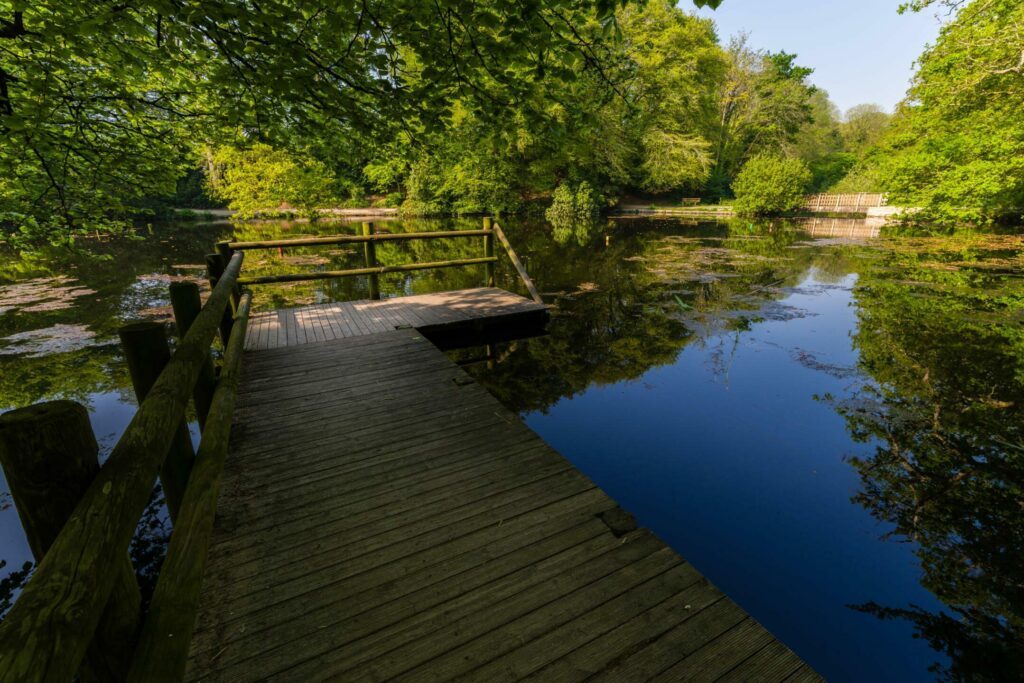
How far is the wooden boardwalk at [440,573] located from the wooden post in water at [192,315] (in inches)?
19.2

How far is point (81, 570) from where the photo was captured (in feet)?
3.02

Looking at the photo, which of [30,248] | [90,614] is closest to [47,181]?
[30,248]

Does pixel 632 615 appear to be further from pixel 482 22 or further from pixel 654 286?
pixel 654 286

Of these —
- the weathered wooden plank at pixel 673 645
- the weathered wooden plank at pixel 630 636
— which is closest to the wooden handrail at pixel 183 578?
the weathered wooden plank at pixel 630 636

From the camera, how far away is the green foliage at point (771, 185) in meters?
30.0

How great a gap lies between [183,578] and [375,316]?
6154 mm

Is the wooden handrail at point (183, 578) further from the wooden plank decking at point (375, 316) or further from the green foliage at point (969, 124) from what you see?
the green foliage at point (969, 124)

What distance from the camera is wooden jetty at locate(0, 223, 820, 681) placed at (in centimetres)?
106

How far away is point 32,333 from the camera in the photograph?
825cm

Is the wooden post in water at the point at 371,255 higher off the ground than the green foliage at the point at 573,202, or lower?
lower

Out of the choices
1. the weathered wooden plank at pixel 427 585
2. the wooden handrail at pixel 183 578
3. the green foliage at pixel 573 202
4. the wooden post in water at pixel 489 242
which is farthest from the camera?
the green foliage at pixel 573 202

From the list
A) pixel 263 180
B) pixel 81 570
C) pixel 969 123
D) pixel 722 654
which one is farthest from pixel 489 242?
pixel 969 123

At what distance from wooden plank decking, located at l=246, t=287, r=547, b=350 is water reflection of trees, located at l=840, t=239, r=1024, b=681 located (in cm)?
520

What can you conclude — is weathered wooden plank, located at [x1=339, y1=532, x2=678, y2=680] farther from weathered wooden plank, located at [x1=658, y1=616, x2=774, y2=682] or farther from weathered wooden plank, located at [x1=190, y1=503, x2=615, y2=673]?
weathered wooden plank, located at [x1=658, y1=616, x2=774, y2=682]
